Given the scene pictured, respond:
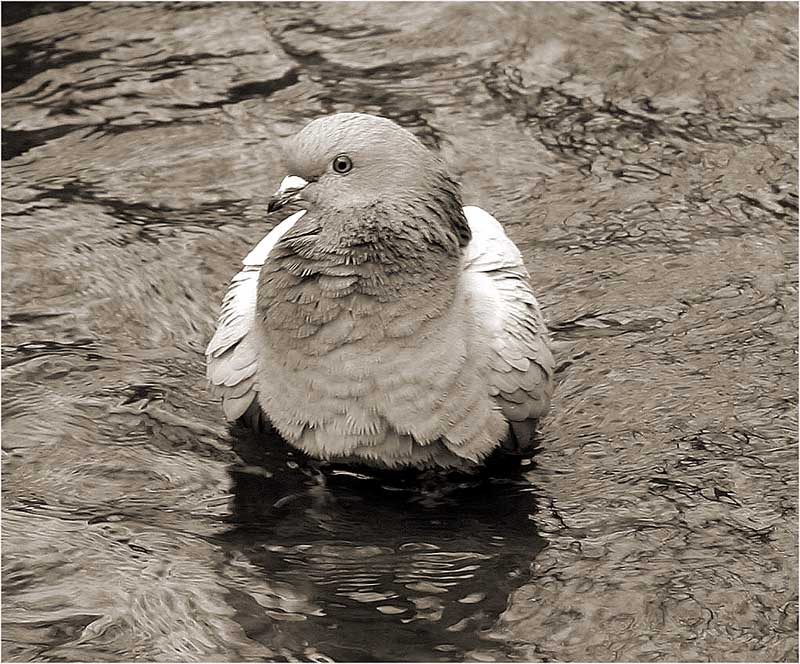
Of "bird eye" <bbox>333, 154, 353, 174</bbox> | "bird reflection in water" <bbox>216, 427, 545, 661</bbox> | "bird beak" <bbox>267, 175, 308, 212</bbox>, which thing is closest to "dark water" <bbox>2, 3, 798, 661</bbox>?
"bird reflection in water" <bbox>216, 427, 545, 661</bbox>

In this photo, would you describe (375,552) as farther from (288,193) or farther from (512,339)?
(288,193)

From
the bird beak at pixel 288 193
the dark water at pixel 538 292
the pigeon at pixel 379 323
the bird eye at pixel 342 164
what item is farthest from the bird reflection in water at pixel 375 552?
the bird eye at pixel 342 164

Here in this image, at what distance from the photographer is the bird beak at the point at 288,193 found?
575 cm

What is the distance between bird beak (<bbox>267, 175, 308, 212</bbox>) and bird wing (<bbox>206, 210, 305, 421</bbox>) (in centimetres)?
39

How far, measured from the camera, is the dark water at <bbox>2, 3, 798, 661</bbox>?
529 centimetres

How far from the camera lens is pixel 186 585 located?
5.34 metres

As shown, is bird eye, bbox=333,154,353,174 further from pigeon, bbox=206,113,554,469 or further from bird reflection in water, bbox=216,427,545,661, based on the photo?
bird reflection in water, bbox=216,427,545,661

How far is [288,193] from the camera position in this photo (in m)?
5.77

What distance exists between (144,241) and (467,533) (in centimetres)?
297

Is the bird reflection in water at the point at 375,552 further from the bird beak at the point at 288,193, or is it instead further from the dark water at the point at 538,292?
the bird beak at the point at 288,193

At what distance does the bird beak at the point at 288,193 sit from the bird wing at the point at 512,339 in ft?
2.74

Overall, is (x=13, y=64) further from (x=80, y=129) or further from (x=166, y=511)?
(x=166, y=511)

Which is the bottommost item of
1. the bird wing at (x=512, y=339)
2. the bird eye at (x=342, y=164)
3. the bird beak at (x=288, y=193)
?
the bird wing at (x=512, y=339)

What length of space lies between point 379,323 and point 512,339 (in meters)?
0.61
